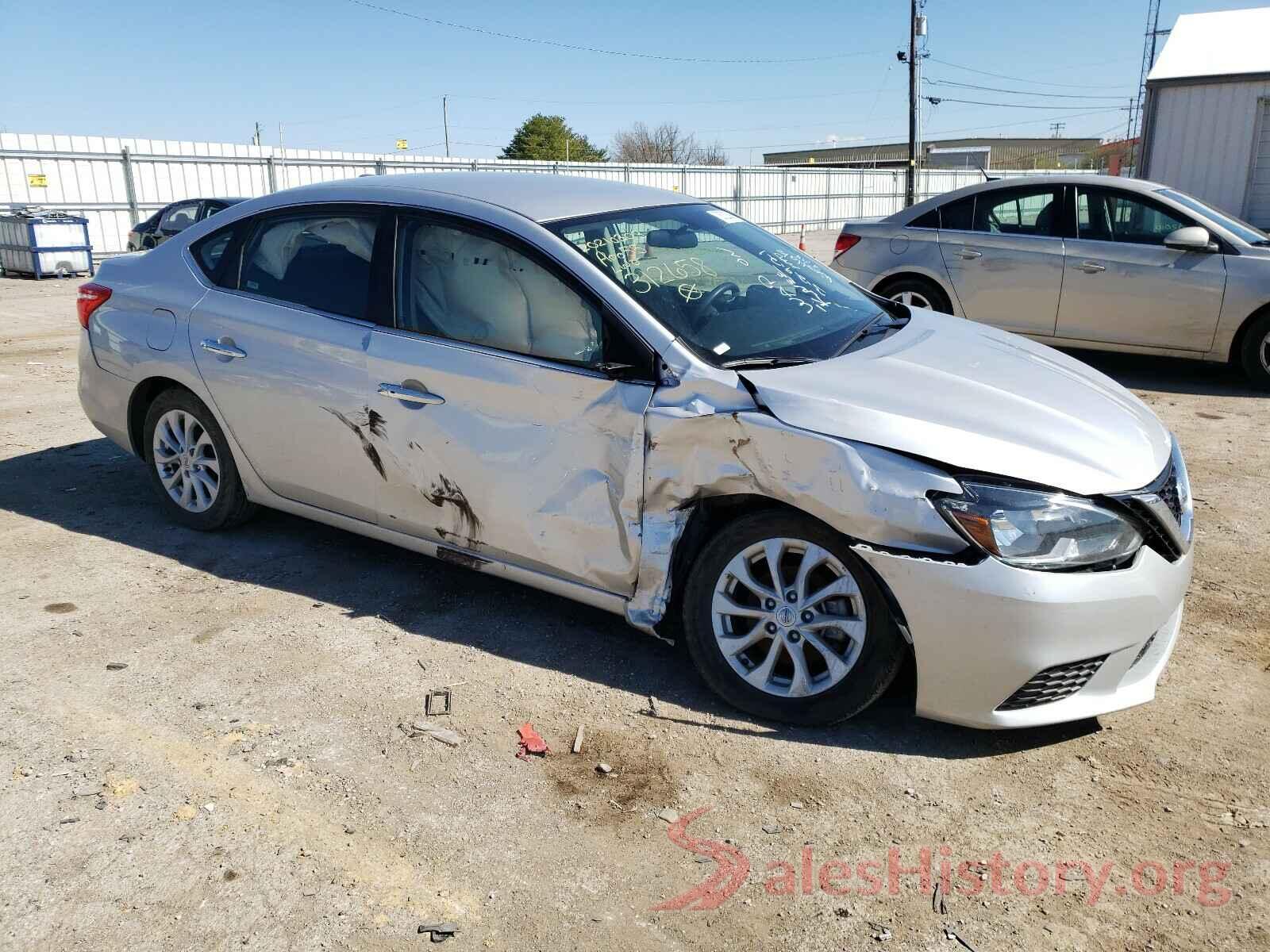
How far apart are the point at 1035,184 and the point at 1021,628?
6759 millimetres

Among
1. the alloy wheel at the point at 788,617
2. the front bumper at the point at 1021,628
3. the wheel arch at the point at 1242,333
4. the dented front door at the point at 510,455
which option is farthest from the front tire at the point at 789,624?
the wheel arch at the point at 1242,333

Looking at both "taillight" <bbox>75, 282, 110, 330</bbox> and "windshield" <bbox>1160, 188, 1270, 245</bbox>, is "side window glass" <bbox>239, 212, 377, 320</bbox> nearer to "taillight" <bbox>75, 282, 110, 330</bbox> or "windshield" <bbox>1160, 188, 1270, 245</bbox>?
"taillight" <bbox>75, 282, 110, 330</bbox>

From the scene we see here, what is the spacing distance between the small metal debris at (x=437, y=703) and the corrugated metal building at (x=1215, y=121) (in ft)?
57.7

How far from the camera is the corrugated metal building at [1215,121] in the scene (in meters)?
16.8

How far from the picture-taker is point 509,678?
3719mm

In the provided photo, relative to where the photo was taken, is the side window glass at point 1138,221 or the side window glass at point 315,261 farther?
the side window glass at point 1138,221

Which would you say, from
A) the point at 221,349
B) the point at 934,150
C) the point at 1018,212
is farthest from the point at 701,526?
the point at 934,150

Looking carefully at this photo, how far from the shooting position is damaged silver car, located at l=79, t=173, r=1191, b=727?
3.00m

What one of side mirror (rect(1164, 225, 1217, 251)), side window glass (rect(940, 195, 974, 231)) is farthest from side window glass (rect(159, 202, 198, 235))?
Result: side mirror (rect(1164, 225, 1217, 251))

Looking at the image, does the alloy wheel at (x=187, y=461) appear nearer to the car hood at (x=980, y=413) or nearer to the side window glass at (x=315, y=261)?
the side window glass at (x=315, y=261)

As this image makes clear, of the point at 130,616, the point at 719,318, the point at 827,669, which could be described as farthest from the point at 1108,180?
the point at 130,616

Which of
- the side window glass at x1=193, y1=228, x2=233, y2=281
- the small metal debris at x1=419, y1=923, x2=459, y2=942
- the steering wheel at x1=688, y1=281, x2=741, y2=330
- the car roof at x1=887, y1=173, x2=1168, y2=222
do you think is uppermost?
the car roof at x1=887, y1=173, x2=1168, y2=222

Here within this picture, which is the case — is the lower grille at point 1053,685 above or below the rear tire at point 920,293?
below

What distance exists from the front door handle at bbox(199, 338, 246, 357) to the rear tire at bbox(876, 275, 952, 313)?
19.7 feet
